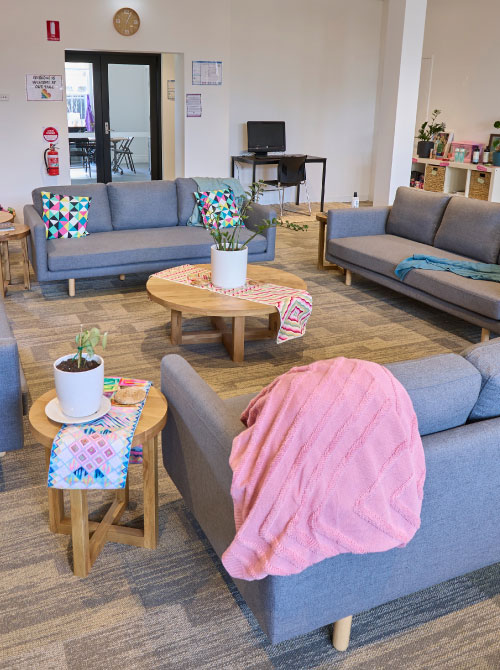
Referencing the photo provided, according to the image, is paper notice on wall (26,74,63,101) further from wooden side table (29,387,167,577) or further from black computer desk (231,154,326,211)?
wooden side table (29,387,167,577)

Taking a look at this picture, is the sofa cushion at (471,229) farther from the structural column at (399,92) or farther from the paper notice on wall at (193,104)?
the paper notice on wall at (193,104)

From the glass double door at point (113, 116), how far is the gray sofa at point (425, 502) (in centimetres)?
712

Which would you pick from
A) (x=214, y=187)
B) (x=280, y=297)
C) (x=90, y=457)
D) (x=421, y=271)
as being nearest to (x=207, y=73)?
(x=214, y=187)

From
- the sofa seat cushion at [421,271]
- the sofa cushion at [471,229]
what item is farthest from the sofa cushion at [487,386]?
the sofa cushion at [471,229]

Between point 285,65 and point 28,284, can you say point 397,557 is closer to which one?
point 28,284

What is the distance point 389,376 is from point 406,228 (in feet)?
14.3

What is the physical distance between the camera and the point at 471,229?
5293mm

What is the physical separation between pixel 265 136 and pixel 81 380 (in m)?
7.97

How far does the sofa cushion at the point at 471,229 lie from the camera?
514cm

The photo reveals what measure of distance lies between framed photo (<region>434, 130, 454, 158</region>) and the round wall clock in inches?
168

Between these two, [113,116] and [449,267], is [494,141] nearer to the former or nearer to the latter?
[449,267]

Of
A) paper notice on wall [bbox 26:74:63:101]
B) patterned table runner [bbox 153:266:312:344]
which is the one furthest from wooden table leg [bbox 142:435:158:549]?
paper notice on wall [bbox 26:74:63:101]

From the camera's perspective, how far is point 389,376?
6.11 feet

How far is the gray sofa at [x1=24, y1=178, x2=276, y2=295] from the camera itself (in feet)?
17.4
